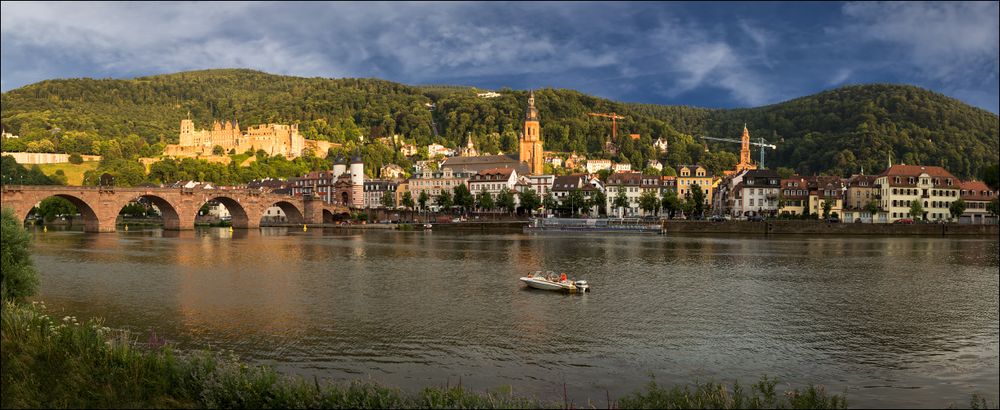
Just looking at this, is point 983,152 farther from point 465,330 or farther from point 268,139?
point 268,139

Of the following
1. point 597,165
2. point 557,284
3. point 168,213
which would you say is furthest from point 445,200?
point 557,284

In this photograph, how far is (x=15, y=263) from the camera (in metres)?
17.7

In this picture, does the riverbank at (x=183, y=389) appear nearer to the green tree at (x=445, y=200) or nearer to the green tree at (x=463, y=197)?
the green tree at (x=463, y=197)

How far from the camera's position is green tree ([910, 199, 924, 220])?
7262 cm

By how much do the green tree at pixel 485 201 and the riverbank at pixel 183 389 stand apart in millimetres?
83336

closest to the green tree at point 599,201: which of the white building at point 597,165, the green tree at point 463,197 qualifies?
the green tree at point 463,197

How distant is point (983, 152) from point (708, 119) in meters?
95.7

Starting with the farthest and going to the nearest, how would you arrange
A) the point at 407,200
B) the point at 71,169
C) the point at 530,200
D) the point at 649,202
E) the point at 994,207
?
1. the point at 71,169
2. the point at 407,200
3. the point at 530,200
4. the point at 649,202
5. the point at 994,207

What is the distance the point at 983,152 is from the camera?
106 meters

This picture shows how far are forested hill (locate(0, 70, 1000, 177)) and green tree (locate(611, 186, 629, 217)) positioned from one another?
4301cm

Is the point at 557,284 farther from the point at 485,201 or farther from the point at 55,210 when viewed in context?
the point at 55,210

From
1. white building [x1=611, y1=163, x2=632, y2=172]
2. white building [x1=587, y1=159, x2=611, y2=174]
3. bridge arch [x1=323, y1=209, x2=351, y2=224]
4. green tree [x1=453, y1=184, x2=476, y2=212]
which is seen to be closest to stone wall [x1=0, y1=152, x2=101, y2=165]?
bridge arch [x1=323, y1=209, x2=351, y2=224]

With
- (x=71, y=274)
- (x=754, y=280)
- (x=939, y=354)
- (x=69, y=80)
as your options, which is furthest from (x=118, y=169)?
(x=939, y=354)

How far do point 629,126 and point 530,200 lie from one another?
99538 mm
